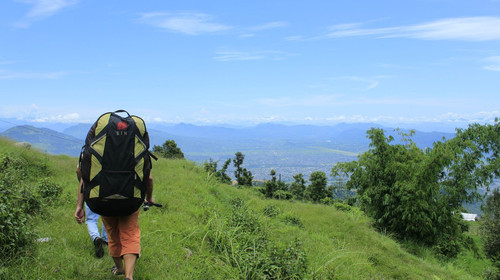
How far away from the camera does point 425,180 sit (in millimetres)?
13242

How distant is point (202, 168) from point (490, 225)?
33.3 meters

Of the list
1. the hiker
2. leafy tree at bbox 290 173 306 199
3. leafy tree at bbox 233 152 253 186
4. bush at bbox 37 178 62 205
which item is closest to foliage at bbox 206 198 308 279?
the hiker

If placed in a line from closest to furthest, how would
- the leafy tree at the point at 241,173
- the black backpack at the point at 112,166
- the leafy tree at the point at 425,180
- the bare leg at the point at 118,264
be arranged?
A: the black backpack at the point at 112,166 → the bare leg at the point at 118,264 → the leafy tree at the point at 425,180 → the leafy tree at the point at 241,173

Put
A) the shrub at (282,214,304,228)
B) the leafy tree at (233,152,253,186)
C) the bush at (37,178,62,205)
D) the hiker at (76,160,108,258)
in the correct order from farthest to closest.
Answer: the leafy tree at (233,152,253,186)
the shrub at (282,214,304,228)
the bush at (37,178,62,205)
the hiker at (76,160,108,258)

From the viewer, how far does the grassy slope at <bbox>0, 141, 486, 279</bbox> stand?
3932 mm

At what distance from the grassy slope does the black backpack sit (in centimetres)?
135

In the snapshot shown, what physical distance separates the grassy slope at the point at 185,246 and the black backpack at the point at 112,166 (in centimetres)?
135

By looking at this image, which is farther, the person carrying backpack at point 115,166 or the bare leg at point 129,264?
the bare leg at point 129,264

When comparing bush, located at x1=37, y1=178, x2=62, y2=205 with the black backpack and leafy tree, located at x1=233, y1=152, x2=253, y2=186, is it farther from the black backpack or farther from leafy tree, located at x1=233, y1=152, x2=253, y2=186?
leafy tree, located at x1=233, y1=152, x2=253, y2=186

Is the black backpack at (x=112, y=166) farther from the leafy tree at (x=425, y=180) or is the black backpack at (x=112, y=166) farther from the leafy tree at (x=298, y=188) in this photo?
the leafy tree at (x=298, y=188)

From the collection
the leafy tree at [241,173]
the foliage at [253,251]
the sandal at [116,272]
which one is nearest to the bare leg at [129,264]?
the sandal at [116,272]

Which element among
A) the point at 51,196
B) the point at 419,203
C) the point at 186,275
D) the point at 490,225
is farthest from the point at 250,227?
the point at 490,225

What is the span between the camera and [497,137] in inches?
588

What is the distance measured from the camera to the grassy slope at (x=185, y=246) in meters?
3.93
